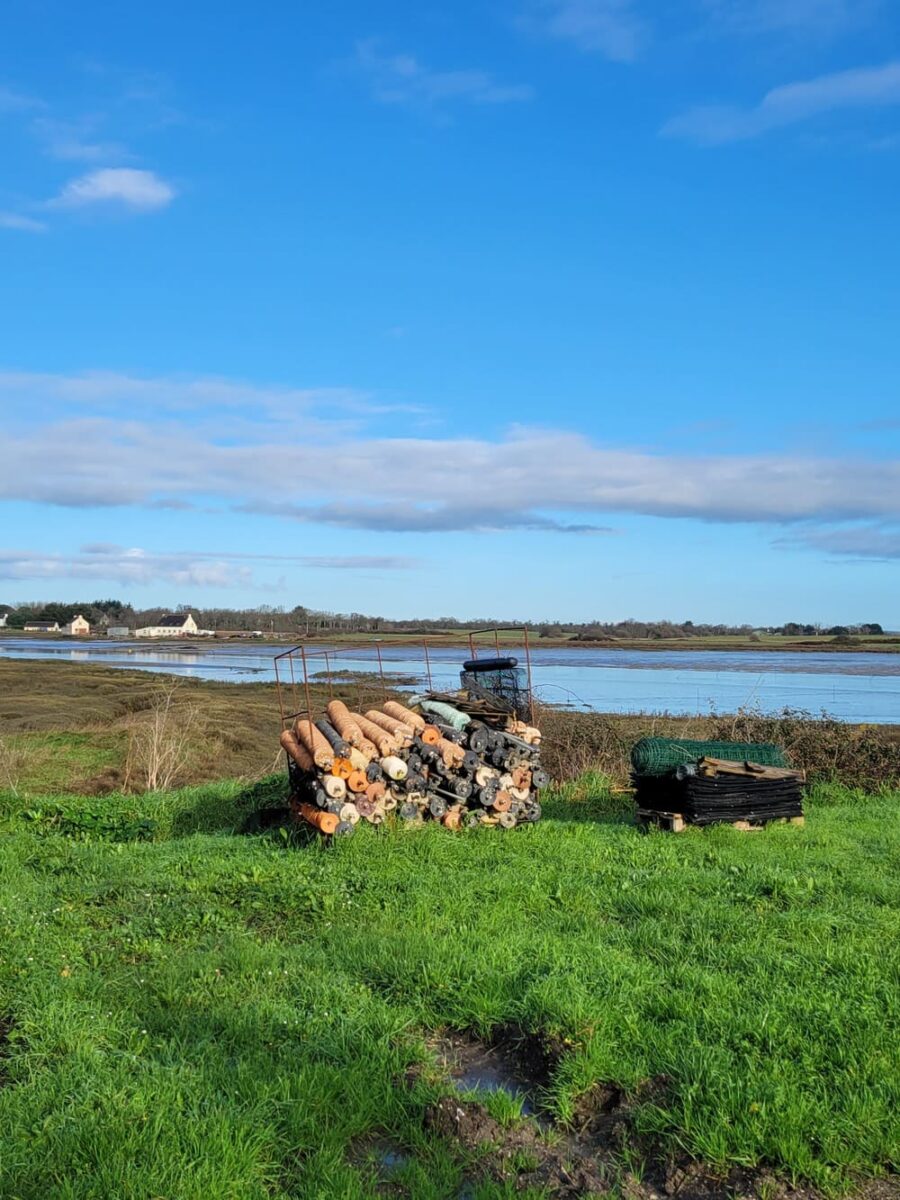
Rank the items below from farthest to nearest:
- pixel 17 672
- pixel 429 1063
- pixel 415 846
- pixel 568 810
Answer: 1. pixel 17 672
2. pixel 568 810
3. pixel 415 846
4. pixel 429 1063

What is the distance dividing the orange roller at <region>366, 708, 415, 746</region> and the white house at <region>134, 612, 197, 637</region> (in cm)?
12423

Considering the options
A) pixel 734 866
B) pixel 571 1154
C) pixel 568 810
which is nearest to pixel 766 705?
pixel 568 810

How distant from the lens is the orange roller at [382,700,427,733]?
1127 centimetres

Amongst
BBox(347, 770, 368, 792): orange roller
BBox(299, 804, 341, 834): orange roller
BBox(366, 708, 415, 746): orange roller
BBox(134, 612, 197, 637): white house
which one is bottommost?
BBox(299, 804, 341, 834): orange roller

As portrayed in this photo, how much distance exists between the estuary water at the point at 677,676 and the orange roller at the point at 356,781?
7018 mm

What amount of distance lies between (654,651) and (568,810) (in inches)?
2851

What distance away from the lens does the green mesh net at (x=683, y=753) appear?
11.6 meters

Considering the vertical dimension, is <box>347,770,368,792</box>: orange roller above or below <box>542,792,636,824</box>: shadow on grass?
above

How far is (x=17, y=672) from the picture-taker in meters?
51.5

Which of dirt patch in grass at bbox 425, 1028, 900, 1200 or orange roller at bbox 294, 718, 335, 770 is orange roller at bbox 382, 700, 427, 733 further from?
dirt patch in grass at bbox 425, 1028, 900, 1200

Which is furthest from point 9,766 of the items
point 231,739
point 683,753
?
point 683,753

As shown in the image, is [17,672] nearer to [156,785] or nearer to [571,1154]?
[156,785]

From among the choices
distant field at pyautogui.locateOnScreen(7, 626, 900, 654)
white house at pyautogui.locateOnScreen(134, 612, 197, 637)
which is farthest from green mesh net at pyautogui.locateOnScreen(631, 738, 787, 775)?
white house at pyautogui.locateOnScreen(134, 612, 197, 637)

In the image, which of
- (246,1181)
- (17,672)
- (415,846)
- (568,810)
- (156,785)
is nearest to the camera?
(246,1181)
